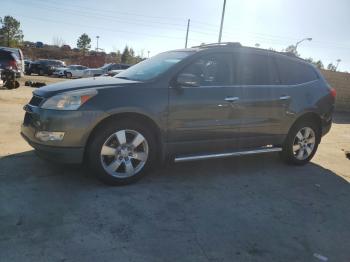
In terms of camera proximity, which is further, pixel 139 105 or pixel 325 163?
pixel 325 163

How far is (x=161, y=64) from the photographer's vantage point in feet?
16.5

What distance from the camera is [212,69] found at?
501cm

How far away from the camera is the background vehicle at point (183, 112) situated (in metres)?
4.09

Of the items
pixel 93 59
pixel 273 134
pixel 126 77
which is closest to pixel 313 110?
pixel 273 134

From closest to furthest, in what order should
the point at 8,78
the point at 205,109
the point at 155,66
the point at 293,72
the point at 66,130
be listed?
1. the point at 66,130
2. the point at 205,109
3. the point at 155,66
4. the point at 293,72
5. the point at 8,78

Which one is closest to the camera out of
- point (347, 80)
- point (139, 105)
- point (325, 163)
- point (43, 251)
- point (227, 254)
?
point (43, 251)

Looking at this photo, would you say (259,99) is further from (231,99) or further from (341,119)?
(341,119)

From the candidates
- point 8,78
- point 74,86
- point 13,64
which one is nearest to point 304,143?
point 74,86

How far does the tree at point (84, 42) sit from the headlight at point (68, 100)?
7962 cm

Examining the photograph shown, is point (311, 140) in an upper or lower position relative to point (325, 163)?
upper

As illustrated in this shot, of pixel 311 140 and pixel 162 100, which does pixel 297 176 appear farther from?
pixel 162 100

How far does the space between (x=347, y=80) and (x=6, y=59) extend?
17.9 meters

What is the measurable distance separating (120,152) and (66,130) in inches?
27.7

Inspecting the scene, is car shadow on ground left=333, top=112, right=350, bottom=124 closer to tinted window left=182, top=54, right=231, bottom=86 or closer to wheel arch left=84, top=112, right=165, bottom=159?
tinted window left=182, top=54, right=231, bottom=86
